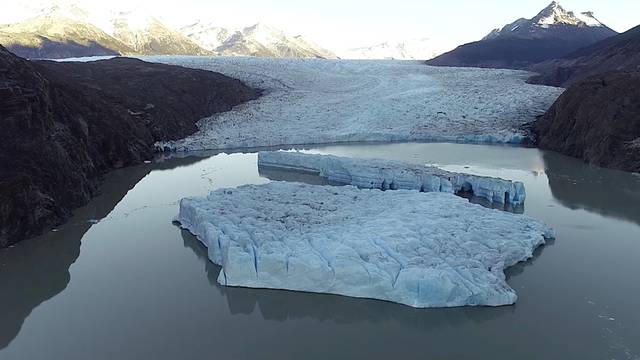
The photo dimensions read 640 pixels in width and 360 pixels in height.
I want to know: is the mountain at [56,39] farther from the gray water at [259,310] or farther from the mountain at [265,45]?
the gray water at [259,310]

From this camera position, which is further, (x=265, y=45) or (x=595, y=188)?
(x=265, y=45)

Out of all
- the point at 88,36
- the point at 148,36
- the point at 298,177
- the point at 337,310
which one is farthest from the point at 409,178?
the point at 148,36

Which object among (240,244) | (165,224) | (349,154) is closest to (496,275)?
(240,244)

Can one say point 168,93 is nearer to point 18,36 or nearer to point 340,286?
point 340,286

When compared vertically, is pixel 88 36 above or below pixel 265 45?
below

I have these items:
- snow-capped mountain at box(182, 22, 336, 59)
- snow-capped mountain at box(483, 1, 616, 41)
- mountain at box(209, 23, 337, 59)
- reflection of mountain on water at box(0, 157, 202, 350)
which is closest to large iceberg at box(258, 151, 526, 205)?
reflection of mountain on water at box(0, 157, 202, 350)

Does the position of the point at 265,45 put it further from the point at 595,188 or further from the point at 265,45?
the point at 595,188

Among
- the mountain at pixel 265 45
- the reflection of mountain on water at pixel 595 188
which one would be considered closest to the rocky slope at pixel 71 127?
the reflection of mountain on water at pixel 595 188

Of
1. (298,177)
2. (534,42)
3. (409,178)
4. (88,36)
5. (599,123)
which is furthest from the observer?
(88,36)

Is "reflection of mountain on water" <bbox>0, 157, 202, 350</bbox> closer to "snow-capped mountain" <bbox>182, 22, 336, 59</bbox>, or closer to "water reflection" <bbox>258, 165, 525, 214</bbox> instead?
"water reflection" <bbox>258, 165, 525, 214</bbox>
